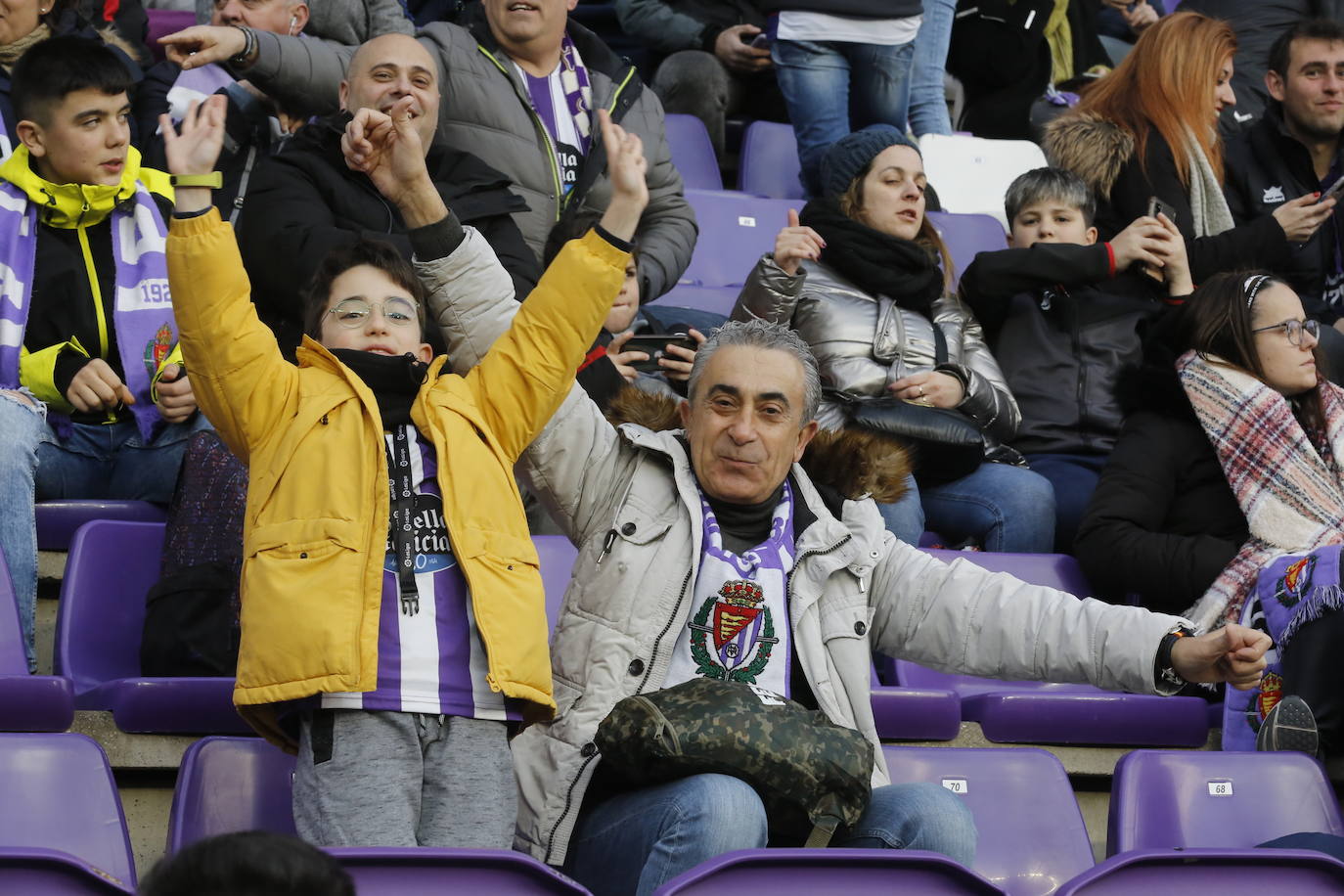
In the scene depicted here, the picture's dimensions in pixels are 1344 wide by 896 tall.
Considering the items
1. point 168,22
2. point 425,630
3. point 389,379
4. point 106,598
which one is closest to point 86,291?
point 106,598

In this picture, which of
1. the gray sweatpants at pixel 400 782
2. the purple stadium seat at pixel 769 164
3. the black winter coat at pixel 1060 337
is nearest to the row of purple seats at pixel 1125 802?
the gray sweatpants at pixel 400 782

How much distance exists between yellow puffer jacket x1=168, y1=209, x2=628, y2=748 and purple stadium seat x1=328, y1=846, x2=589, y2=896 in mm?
405

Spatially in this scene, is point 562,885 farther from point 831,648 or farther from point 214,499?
point 214,499

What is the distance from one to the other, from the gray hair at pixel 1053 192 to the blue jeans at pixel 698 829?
2.61 metres

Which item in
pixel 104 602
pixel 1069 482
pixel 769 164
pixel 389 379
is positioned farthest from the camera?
pixel 769 164

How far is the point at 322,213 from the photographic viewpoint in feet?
12.0

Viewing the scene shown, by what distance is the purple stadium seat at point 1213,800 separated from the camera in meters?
2.87

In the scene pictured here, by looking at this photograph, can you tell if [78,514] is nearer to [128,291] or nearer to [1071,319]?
[128,291]

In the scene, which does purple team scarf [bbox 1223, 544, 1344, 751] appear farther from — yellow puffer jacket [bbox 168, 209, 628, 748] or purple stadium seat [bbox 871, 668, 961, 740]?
yellow puffer jacket [bbox 168, 209, 628, 748]

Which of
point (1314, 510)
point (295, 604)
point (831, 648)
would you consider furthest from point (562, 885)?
point (1314, 510)

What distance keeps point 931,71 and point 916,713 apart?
3460 mm

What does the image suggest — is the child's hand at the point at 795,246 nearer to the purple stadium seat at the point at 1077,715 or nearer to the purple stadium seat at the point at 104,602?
the purple stadium seat at the point at 1077,715

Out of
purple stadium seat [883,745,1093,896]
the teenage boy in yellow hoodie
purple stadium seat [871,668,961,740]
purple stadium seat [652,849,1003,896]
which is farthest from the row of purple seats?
the teenage boy in yellow hoodie

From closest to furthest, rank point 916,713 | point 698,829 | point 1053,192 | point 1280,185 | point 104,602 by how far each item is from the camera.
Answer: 1. point 698,829
2. point 916,713
3. point 104,602
4. point 1053,192
5. point 1280,185
